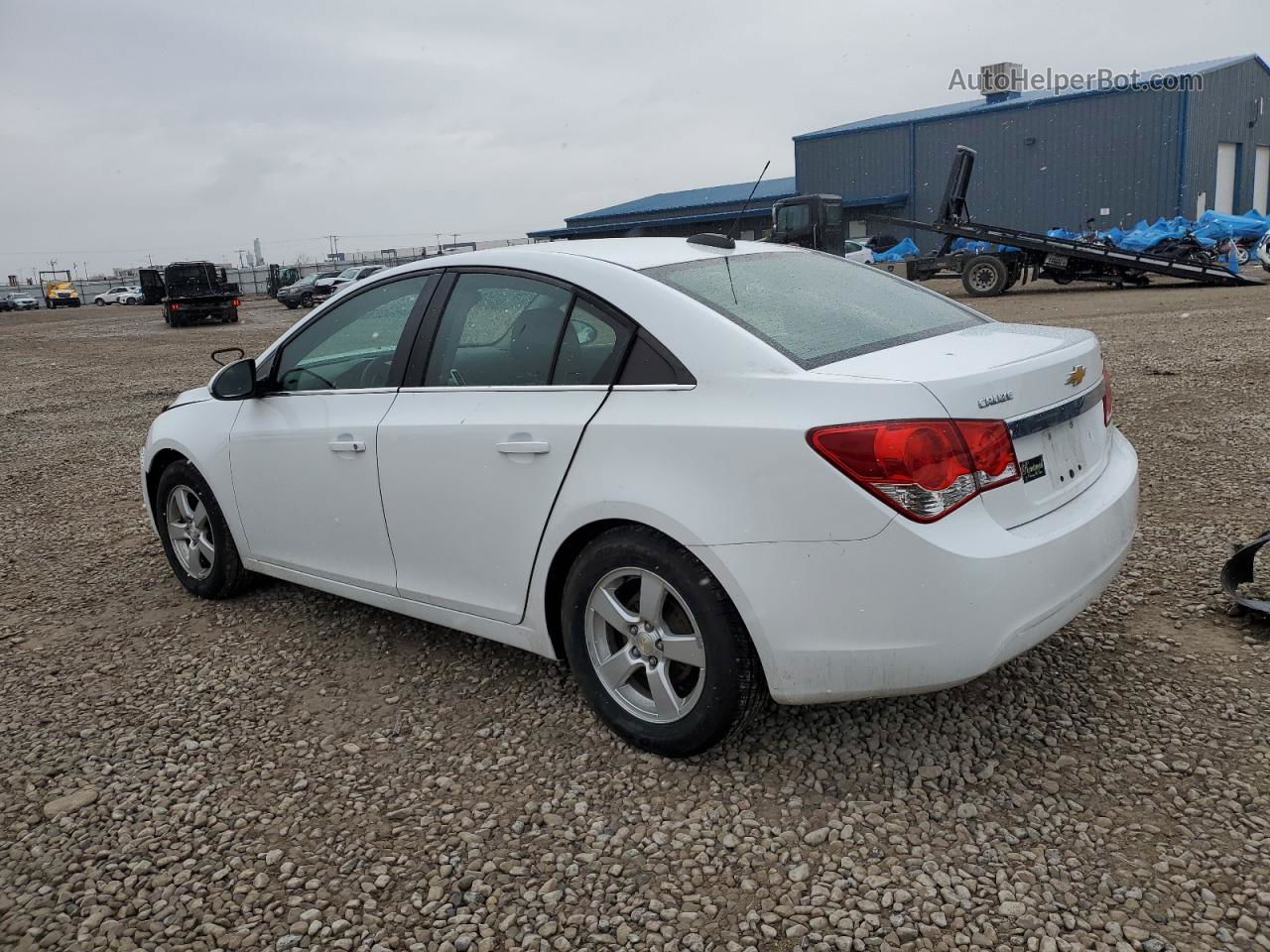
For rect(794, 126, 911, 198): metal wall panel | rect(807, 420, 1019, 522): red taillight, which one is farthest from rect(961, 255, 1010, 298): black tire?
rect(807, 420, 1019, 522): red taillight

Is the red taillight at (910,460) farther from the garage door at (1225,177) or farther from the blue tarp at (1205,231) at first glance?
the garage door at (1225,177)

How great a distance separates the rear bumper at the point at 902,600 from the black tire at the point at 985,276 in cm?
1927

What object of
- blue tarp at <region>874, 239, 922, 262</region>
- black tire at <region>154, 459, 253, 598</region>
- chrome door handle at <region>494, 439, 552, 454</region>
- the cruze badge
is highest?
the cruze badge

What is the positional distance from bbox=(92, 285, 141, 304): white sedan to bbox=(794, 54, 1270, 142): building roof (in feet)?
135

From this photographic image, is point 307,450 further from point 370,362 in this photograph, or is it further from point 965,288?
point 965,288

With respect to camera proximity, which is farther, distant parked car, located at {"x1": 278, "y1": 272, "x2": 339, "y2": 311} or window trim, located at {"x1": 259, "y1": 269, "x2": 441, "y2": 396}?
distant parked car, located at {"x1": 278, "y1": 272, "x2": 339, "y2": 311}

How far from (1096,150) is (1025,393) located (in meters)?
33.7

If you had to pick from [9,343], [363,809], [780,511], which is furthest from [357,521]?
[9,343]

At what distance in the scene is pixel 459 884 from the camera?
254 cm

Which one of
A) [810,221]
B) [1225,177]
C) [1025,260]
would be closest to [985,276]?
[1025,260]

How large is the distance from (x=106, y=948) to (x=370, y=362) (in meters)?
2.10

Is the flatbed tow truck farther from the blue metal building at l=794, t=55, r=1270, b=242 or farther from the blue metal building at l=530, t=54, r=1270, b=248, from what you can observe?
the blue metal building at l=794, t=55, r=1270, b=242

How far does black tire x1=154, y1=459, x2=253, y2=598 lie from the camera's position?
4.48 metres

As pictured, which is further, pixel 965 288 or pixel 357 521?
pixel 965 288
